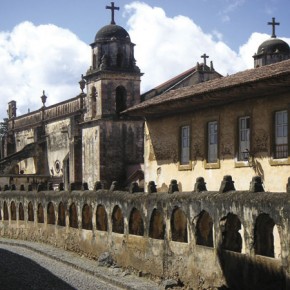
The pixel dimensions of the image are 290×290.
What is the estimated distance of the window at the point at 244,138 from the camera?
67.6ft

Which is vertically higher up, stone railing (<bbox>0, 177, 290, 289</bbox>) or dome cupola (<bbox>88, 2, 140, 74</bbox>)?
dome cupola (<bbox>88, 2, 140, 74</bbox>)

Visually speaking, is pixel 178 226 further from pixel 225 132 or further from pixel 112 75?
pixel 112 75

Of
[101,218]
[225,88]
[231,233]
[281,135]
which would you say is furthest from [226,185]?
[101,218]

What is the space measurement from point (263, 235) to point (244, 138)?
637 cm

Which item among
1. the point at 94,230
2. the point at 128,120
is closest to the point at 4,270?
the point at 94,230

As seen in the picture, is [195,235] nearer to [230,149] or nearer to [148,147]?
[230,149]

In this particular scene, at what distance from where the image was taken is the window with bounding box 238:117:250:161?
20.6m

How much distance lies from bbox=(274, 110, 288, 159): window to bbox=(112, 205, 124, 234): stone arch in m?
5.73

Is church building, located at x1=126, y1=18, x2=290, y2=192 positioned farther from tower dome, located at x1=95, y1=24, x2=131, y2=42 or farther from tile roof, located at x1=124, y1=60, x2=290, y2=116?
tower dome, located at x1=95, y1=24, x2=131, y2=42

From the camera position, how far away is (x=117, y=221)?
2245 cm

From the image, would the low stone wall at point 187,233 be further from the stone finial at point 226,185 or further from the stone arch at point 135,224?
the stone finial at point 226,185

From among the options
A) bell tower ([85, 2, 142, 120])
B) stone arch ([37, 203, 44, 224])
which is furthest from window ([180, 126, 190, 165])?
bell tower ([85, 2, 142, 120])

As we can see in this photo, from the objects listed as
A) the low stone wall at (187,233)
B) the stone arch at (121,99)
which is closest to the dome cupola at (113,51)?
the stone arch at (121,99)

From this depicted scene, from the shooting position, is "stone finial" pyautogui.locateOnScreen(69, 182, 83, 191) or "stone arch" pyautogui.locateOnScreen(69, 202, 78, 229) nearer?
"stone arch" pyautogui.locateOnScreen(69, 202, 78, 229)
